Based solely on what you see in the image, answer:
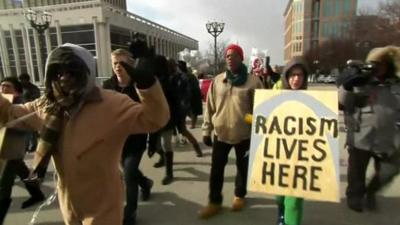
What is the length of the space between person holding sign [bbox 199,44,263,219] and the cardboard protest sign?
836 millimetres

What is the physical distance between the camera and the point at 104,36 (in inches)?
1971

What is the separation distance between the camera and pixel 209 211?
3867 mm

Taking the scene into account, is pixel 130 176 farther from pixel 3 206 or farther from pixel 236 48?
pixel 236 48

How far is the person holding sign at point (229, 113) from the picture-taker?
364 centimetres

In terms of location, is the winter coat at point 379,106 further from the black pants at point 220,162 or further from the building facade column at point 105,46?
the building facade column at point 105,46

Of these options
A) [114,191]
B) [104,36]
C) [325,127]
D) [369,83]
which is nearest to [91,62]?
[114,191]

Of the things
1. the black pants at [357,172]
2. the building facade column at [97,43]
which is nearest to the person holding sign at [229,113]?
the black pants at [357,172]

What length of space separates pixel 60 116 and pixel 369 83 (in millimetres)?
2921

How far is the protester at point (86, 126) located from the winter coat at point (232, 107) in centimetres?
188

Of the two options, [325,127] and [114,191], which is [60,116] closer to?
[114,191]

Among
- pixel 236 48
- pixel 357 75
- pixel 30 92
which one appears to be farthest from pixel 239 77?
pixel 30 92

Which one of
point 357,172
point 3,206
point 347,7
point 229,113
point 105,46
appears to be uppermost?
point 347,7

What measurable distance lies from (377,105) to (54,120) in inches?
120

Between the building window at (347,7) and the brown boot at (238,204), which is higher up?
the building window at (347,7)
